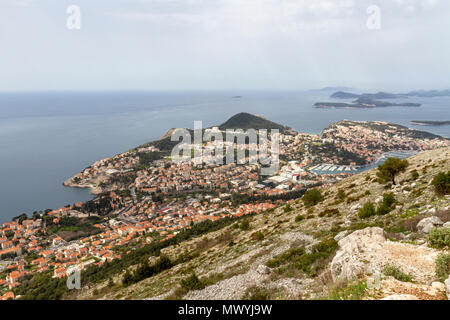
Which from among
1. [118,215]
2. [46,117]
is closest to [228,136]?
[118,215]

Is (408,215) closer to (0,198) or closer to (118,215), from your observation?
(118,215)

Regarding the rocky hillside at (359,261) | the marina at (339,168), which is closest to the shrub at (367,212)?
the rocky hillside at (359,261)

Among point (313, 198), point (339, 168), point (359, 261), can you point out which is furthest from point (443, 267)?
point (339, 168)

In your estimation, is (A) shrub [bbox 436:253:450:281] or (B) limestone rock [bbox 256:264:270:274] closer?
(A) shrub [bbox 436:253:450:281]

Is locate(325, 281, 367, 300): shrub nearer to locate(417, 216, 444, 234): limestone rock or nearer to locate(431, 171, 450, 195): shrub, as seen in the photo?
locate(417, 216, 444, 234): limestone rock

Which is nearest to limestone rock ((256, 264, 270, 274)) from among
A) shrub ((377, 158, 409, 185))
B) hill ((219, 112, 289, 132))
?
shrub ((377, 158, 409, 185))

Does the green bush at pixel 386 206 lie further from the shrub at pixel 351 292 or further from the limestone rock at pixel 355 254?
the shrub at pixel 351 292
